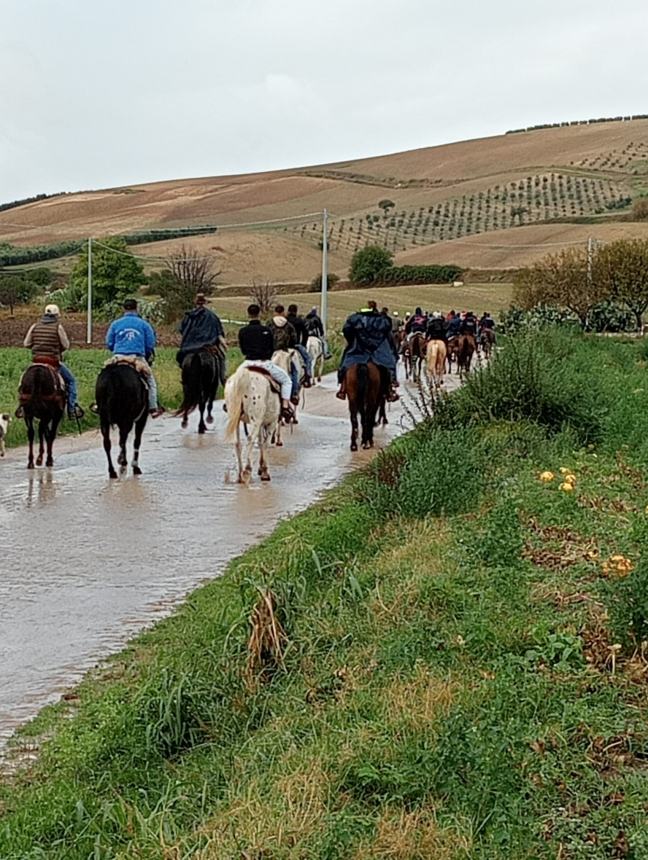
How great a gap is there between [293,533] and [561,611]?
154 inches

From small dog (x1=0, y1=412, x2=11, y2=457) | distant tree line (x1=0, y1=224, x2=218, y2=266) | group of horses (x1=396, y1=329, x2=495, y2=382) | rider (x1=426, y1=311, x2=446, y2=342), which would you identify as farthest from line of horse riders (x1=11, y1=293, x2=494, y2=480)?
distant tree line (x1=0, y1=224, x2=218, y2=266)

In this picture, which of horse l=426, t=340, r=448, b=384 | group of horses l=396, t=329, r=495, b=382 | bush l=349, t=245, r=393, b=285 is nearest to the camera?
horse l=426, t=340, r=448, b=384

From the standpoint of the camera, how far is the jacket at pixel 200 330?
22031 mm

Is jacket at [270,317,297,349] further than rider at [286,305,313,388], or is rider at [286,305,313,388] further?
rider at [286,305,313,388]

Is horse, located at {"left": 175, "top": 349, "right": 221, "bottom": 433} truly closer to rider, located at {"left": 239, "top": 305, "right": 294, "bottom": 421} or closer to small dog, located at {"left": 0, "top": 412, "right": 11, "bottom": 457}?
small dog, located at {"left": 0, "top": 412, "right": 11, "bottom": 457}

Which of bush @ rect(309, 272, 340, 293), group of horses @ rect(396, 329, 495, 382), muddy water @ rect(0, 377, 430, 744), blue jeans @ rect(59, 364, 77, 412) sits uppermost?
bush @ rect(309, 272, 340, 293)

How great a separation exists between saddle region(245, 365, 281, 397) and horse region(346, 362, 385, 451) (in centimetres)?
249

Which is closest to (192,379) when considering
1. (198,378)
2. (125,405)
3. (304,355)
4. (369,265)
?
(198,378)

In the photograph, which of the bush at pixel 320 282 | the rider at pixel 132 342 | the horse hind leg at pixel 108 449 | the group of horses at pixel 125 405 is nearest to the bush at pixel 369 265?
the bush at pixel 320 282

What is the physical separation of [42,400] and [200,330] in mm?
4930

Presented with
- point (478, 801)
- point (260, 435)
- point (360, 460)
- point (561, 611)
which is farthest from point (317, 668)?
point (360, 460)

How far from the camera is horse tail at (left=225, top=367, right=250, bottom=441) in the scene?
53.3 ft

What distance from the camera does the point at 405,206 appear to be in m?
120

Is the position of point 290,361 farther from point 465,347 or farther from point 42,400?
point 465,347
